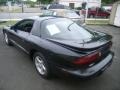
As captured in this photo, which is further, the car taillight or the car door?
the car door

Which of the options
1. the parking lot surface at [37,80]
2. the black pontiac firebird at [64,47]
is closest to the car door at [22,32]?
the black pontiac firebird at [64,47]

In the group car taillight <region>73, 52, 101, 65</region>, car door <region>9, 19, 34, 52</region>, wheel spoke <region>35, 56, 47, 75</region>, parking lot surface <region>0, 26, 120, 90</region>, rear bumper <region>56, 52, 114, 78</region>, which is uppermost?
car door <region>9, 19, 34, 52</region>

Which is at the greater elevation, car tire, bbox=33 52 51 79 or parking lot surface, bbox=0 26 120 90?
car tire, bbox=33 52 51 79

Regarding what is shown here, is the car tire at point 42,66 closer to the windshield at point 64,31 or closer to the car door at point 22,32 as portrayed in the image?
the windshield at point 64,31

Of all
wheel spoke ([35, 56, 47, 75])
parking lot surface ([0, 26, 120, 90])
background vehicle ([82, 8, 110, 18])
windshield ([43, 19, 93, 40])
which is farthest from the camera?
background vehicle ([82, 8, 110, 18])

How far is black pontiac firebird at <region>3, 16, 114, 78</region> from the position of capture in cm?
298

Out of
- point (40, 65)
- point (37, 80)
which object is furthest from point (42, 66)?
point (37, 80)

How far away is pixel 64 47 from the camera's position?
3.14m

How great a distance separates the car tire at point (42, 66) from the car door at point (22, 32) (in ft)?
2.22

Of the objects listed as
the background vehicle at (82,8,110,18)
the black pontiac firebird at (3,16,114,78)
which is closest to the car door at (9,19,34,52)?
the black pontiac firebird at (3,16,114,78)

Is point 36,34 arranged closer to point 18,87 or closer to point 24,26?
point 24,26

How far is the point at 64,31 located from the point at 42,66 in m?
1.05

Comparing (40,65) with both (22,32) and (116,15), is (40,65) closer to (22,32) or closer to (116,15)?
(22,32)

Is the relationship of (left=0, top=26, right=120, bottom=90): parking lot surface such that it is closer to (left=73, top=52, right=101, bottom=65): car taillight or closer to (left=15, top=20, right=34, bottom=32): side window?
(left=73, top=52, right=101, bottom=65): car taillight
